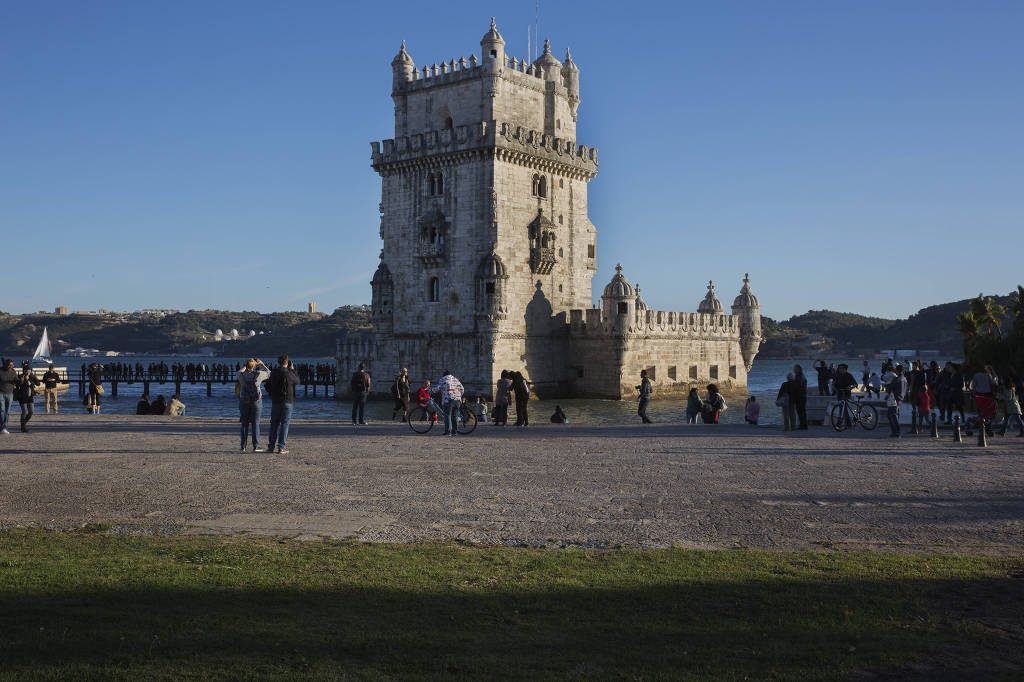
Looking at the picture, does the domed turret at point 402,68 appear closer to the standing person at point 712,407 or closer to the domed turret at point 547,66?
the domed turret at point 547,66

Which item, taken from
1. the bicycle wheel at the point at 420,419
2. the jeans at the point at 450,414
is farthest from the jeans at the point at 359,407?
the jeans at the point at 450,414

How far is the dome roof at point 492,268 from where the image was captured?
180ft

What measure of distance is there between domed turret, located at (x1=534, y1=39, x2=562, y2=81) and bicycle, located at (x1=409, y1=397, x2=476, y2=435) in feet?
128

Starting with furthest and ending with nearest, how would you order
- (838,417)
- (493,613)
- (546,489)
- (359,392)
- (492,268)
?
(492,268) < (359,392) < (838,417) < (546,489) < (493,613)

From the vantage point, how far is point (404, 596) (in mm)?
8289

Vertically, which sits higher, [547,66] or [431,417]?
[547,66]

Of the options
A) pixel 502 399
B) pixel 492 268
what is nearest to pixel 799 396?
pixel 502 399

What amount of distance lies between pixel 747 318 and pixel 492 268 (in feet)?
80.1

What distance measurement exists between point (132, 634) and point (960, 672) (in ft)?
18.8

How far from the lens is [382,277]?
60.1 meters

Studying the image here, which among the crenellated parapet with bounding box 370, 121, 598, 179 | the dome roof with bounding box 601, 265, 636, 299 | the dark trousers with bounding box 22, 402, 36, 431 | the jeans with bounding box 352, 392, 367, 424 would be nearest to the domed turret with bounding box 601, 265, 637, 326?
the dome roof with bounding box 601, 265, 636, 299

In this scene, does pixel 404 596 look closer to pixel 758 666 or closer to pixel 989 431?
pixel 758 666

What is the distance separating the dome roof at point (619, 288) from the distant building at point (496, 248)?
2.7 inches

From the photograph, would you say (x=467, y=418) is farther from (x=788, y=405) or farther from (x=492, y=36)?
(x=492, y=36)
